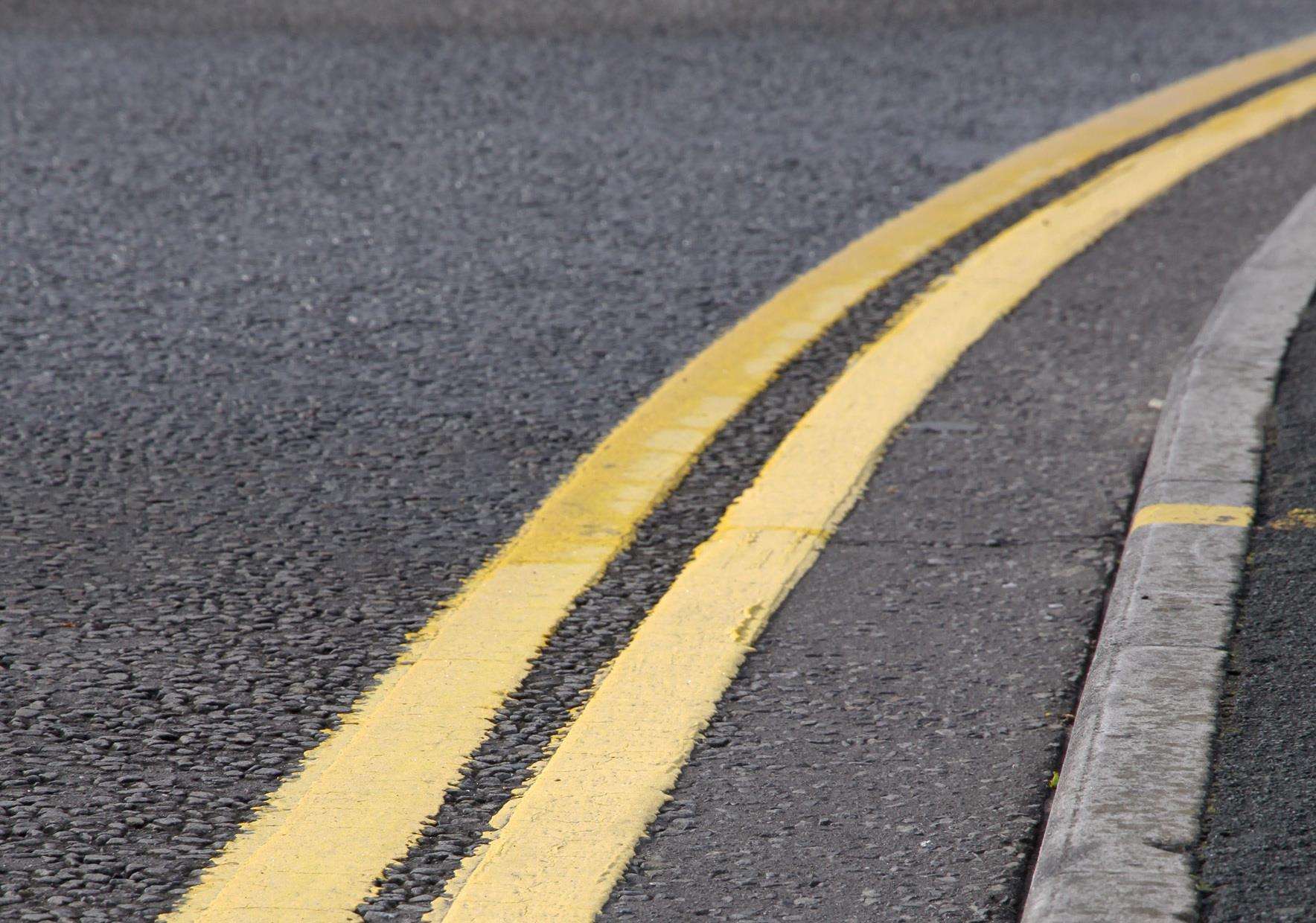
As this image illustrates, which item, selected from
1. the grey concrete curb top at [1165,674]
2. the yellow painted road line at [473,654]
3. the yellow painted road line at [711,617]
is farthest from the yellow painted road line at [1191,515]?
the yellow painted road line at [473,654]

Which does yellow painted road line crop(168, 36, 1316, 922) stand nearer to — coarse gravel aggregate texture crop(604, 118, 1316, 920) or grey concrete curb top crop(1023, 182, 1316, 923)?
coarse gravel aggregate texture crop(604, 118, 1316, 920)

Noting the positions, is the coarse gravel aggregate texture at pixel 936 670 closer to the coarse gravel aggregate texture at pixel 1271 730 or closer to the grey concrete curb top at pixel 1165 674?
the grey concrete curb top at pixel 1165 674

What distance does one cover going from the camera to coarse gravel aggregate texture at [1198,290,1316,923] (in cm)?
178

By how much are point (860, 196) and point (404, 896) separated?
3.38 meters

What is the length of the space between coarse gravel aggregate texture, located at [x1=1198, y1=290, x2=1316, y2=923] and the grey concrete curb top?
Result: 0.02 meters

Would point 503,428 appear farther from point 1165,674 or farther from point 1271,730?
point 1271,730

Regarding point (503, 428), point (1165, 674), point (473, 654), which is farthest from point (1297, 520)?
point (503, 428)

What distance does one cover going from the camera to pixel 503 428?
3213mm

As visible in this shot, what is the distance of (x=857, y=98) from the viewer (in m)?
6.02

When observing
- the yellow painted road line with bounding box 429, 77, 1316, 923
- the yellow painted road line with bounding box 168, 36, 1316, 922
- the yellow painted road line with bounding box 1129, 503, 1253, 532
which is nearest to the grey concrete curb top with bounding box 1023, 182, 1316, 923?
the yellow painted road line with bounding box 1129, 503, 1253, 532

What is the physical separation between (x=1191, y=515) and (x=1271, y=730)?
0.66 m

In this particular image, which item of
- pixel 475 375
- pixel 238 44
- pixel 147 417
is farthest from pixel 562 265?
pixel 238 44

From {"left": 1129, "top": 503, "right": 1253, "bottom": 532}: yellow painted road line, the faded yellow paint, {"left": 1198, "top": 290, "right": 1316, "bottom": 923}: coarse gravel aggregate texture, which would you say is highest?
{"left": 1129, "top": 503, "right": 1253, "bottom": 532}: yellow painted road line

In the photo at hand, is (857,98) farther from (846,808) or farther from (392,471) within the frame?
(846,808)
